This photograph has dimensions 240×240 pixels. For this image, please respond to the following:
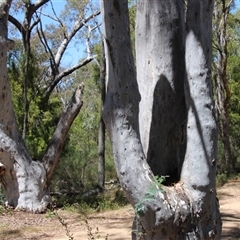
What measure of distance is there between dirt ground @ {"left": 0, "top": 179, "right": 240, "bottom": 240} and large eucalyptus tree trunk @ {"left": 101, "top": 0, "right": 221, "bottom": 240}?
3813mm

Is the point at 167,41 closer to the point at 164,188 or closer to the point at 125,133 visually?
the point at 125,133

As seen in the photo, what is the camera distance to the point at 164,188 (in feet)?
13.4

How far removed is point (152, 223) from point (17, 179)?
7796 millimetres

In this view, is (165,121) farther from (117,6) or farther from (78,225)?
(78,225)

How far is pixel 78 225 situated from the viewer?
9.76 m

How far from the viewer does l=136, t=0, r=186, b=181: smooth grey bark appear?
4.51 meters

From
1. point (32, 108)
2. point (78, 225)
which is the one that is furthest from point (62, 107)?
point (78, 225)

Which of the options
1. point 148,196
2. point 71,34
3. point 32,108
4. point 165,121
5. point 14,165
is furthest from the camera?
point 71,34

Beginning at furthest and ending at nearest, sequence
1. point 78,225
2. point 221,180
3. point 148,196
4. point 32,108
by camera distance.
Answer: point 221,180
point 32,108
point 78,225
point 148,196

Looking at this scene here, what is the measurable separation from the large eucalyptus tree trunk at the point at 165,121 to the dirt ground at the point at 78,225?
381cm

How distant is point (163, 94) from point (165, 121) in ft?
0.80

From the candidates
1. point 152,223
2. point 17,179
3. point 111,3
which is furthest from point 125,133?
point 17,179

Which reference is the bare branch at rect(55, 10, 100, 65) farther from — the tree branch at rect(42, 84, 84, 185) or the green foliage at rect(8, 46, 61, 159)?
the tree branch at rect(42, 84, 84, 185)

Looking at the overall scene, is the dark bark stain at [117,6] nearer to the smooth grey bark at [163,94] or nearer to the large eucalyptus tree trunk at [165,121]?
the large eucalyptus tree trunk at [165,121]
